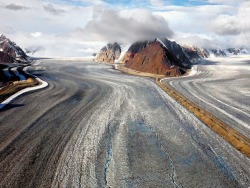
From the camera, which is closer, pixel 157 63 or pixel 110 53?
pixel 157 63

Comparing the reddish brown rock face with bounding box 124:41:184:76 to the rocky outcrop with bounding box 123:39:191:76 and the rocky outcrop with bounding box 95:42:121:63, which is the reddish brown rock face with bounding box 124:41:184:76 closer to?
the rocky outcrop with bounding box 123:39:191:76

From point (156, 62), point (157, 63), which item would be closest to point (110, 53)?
point (156, 62)

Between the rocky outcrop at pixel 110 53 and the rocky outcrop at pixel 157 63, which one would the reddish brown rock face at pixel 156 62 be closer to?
the rocky outcrop at pixel 157 63

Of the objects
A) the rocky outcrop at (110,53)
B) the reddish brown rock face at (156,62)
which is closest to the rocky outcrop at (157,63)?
the reddish brown rock face at (156,62)

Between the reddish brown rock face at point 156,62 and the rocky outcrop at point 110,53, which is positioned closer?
the reddish brown rock face at point 156,62

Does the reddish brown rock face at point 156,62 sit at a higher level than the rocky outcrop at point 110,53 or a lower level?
higher

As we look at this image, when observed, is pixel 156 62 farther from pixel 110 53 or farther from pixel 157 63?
pixel 110 53

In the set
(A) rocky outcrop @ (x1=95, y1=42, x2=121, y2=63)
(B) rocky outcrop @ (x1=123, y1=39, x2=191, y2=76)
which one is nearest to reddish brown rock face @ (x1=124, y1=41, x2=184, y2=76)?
(B) rocky outcrop @ (x1=123, y1=39, x2=191, y2=76)
